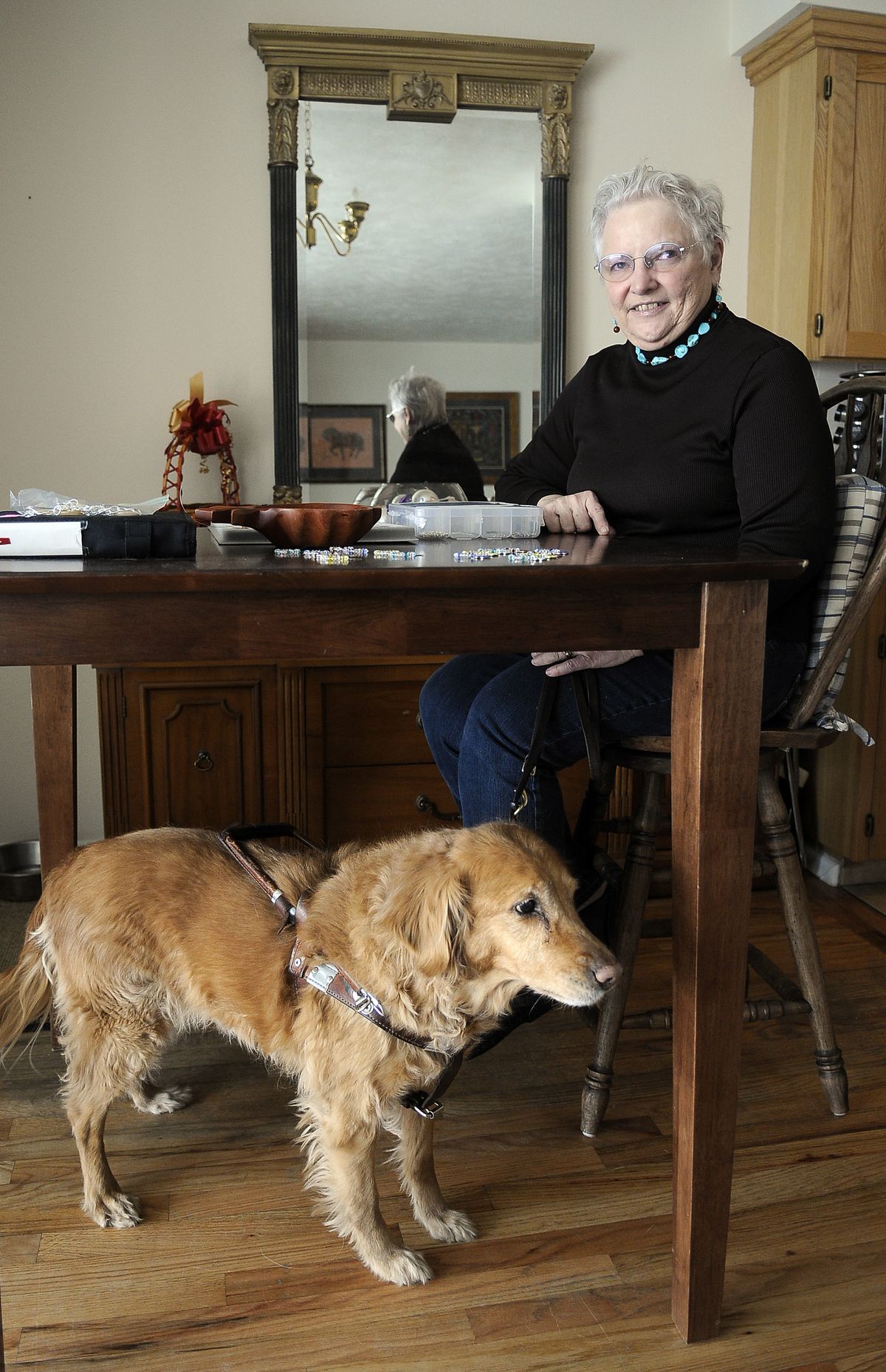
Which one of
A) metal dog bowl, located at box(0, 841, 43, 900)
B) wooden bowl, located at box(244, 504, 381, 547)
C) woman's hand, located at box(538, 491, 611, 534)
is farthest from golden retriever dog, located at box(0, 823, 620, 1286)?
metal dog bowl, located at box(0, 841, 43, 900)

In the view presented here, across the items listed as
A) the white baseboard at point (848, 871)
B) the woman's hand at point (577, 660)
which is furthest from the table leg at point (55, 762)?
the white baseboard at point (848, 871)

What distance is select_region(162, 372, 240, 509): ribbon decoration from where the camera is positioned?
277cm

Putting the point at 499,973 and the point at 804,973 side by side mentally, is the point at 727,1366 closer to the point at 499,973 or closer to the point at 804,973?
the point at 499,973

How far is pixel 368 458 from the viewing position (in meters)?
2.87

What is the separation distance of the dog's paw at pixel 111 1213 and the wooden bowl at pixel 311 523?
948 millimetres

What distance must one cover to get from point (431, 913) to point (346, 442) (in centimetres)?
191

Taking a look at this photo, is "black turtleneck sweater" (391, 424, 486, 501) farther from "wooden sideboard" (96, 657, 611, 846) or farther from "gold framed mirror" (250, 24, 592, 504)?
"wooden sideboard" (96, 657, 611, 846)

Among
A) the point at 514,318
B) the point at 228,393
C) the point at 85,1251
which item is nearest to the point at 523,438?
the point at 514,318

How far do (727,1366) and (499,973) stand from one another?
528 millimetres

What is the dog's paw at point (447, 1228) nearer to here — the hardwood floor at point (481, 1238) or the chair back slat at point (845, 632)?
the hardwood floor at point (481, 1238)

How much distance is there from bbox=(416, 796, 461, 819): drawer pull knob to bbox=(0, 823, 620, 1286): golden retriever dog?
3.41 feet

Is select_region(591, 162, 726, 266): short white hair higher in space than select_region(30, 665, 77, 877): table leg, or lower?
higher

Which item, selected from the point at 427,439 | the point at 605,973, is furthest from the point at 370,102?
the point at 605,973

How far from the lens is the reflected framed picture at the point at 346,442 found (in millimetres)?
2850
